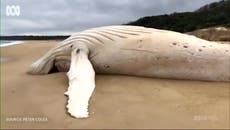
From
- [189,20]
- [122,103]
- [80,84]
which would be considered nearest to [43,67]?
[80,84]

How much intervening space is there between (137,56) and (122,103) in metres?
1.52

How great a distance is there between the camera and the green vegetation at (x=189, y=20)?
70.2ft

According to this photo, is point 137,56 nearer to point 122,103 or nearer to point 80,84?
point 80,84

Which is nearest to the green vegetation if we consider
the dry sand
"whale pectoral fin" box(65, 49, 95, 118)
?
"whale pectoral fin" box(65, 49, 95, 118)

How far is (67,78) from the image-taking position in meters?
5.80

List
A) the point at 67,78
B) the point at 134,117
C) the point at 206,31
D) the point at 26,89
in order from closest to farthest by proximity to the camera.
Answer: the point at 134,117
the point at 26,89
the point at 67,78
the point at 206,31

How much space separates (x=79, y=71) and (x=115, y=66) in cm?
68

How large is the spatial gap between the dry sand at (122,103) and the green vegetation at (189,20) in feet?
47.7

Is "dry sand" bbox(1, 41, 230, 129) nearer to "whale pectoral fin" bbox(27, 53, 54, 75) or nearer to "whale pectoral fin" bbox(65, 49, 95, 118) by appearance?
"whale pectoral fin" bbox(65, 49, 95, 118)

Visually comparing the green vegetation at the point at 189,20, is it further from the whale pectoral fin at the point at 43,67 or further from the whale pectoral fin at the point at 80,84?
the whale pectoral fin at the point at 80,84

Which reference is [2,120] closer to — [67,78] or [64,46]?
[67,78]

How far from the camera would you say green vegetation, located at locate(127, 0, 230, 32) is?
21391 millimetres

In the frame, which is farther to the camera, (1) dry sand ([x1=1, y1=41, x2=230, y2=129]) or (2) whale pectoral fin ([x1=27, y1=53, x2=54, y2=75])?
(2) whale pectoral fin ([x1=27, y1=53, x2=54, y2=75])

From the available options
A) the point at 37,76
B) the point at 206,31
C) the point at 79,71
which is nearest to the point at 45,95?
the point at 79,71
